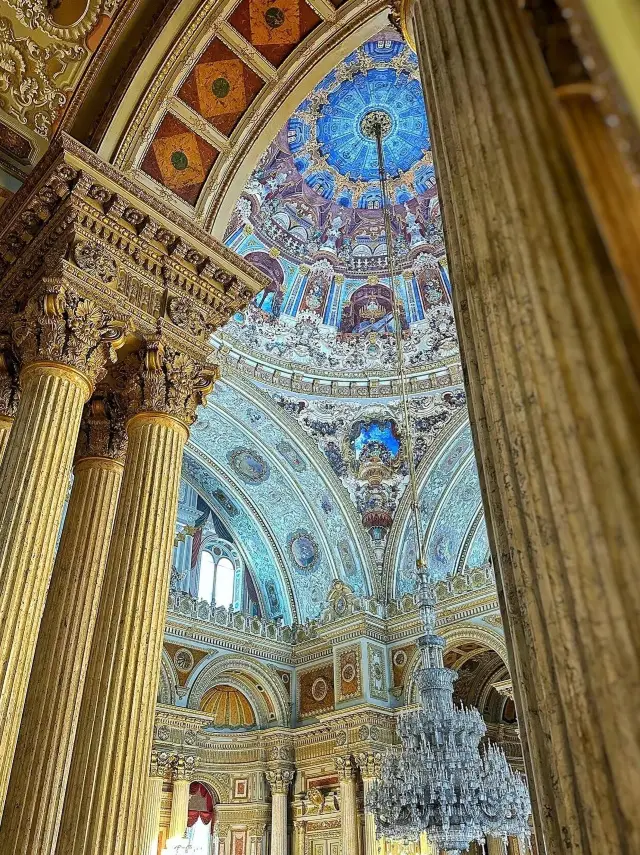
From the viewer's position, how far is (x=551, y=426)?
1773 millimetres

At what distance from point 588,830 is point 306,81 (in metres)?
7.80

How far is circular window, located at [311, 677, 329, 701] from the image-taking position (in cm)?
1495

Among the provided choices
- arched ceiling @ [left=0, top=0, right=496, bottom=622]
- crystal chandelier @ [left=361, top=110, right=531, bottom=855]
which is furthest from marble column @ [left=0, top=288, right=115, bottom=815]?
arched ceiling @ [left=0, top=0, right=496, bottom=622]

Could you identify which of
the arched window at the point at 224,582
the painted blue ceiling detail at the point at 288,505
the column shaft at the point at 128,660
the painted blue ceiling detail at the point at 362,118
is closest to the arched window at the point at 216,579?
the arched window at the point at 224,582

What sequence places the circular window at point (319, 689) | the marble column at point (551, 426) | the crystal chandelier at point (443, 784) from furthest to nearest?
the circular window at point (319, 689), the crystal chandelier at point (443, 784), the marble column at point (551, 426)

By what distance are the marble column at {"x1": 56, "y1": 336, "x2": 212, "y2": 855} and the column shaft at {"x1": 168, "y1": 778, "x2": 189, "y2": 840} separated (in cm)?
929

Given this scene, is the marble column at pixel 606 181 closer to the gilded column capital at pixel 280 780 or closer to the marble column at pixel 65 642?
the marble column at pixel 65 642

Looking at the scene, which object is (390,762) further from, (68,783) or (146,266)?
(146,266)

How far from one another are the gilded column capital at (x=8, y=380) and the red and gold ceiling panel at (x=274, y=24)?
12.8 ft

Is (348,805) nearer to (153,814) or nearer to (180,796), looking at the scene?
(180,796)

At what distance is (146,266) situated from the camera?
6.98 metres

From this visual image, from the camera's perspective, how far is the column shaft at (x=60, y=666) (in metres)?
5.31

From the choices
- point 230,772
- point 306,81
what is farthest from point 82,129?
point 230,772

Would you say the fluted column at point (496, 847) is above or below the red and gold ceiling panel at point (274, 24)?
below
